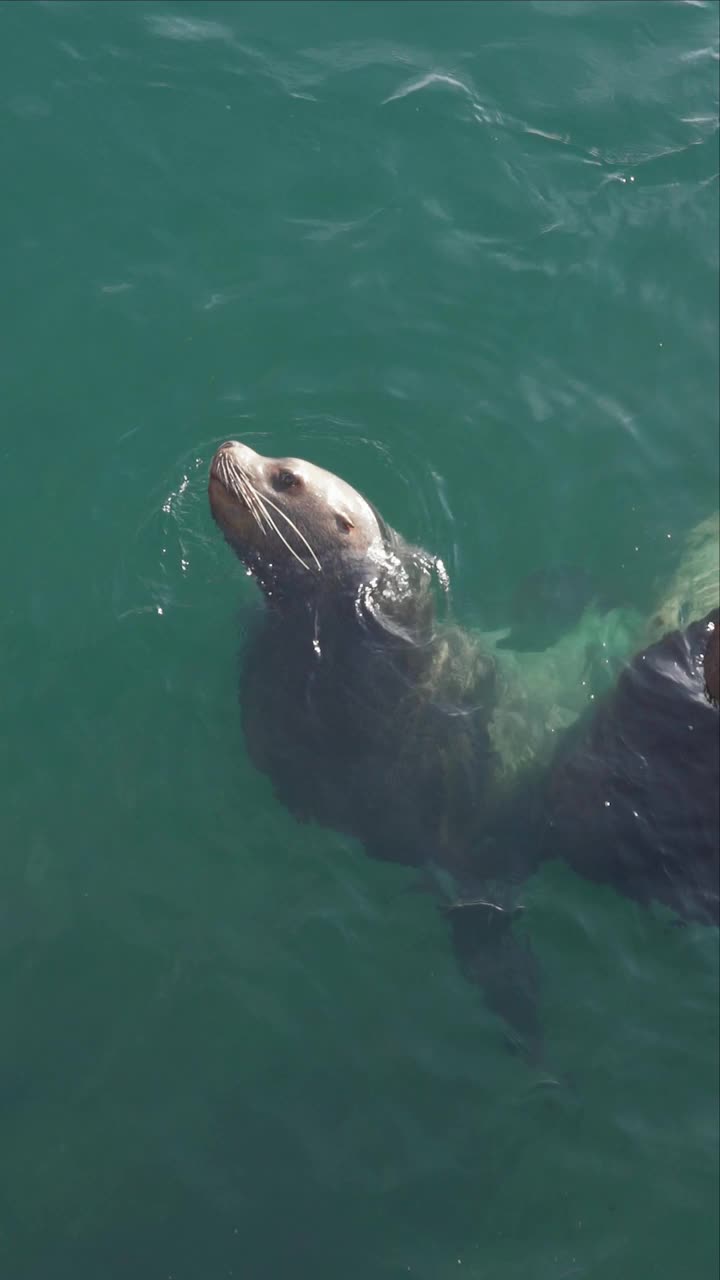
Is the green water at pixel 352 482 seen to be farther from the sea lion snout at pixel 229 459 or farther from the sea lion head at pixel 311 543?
the sea lion snout at pixel 229 459

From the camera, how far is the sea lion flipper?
817cm

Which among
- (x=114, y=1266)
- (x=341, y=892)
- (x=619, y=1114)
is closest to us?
(x=114, y=1266)

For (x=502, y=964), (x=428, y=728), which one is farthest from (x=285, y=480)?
(x=502, y=964)

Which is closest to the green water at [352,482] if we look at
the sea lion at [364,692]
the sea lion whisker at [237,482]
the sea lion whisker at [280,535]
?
the sea lion at [364,692]

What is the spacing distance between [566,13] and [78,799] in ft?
32.1

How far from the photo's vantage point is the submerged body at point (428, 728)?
8.84m

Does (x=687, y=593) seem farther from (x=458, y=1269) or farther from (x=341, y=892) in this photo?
(x=458, y=1269)

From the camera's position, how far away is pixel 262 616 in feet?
31.6

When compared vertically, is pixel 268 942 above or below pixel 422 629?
below

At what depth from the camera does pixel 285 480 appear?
31.0 feet

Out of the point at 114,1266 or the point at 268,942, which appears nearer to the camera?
the point at 114,1266

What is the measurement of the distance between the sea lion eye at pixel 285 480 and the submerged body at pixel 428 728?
0.03 ft

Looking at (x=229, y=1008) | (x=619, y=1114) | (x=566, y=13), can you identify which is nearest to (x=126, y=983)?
(x=229, y=1008)

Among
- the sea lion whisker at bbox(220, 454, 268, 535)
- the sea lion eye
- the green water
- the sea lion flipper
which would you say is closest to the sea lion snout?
the sea lion whisker at bbox(220, 454, 268, 535)
